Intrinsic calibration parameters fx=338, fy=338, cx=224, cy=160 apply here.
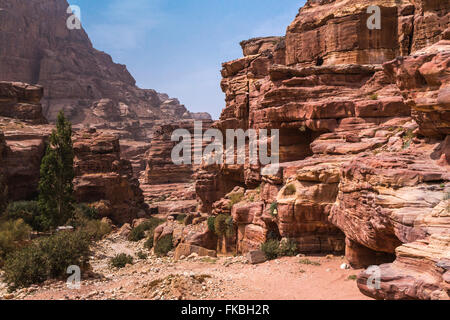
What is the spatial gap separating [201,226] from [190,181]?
45.4m

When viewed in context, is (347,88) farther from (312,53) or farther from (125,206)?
(125,206)

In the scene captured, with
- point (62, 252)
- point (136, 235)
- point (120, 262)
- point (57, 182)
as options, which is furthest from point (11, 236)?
point (136, 235)

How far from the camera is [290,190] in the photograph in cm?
1198

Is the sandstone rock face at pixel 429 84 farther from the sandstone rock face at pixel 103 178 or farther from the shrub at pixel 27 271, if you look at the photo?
the sandstone rock face at pixel 103 178

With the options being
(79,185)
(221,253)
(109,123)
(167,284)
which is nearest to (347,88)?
(221,253)

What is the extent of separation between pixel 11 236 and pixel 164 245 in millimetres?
→ 8516

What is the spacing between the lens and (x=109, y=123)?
92.9 m

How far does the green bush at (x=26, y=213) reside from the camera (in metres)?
25.2

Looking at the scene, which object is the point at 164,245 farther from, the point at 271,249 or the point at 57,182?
the point at 57,182

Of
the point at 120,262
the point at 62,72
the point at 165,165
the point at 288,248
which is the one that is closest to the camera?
the point at 288,248

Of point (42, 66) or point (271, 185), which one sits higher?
point (42, 66)

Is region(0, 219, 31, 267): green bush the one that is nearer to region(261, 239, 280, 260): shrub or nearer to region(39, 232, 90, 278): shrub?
region(39, 232, 90, 278): shrub

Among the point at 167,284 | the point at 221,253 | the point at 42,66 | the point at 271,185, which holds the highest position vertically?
the point at 42,66

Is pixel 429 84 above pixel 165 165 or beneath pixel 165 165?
above
